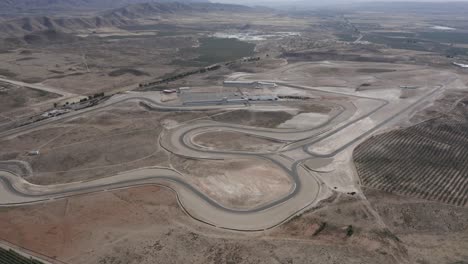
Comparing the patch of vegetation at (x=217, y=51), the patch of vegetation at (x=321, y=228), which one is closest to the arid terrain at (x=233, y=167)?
the patch of vegetation at (x=321, y=228)

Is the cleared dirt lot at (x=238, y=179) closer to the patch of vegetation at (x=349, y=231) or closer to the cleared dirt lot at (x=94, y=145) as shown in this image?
the cleared dirt lot at (x=94, y=145)

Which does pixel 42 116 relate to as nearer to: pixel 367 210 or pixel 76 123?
pixel 76 123

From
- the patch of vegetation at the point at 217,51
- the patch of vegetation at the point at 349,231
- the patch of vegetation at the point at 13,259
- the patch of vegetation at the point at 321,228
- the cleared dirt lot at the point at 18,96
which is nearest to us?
the patch of vegetation at the point at 13,259

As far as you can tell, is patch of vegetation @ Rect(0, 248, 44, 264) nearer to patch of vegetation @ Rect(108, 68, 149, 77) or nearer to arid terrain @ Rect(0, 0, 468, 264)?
arid terrain @ Rect(0, 0, 468, 264)

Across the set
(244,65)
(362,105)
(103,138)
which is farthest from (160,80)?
(362,105)

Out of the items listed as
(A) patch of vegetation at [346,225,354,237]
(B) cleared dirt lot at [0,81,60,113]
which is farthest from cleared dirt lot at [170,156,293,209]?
(B) cleared dirt lot at [0,81,60,113]

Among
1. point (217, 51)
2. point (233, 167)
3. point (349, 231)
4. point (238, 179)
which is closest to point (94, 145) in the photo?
point (233, 167)

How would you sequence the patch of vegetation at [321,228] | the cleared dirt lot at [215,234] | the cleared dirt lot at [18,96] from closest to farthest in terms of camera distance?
the cleared dirt lot at [215,234]
the patch of vegetation at [321,228]
the cleared dirt lot at [18,96]
